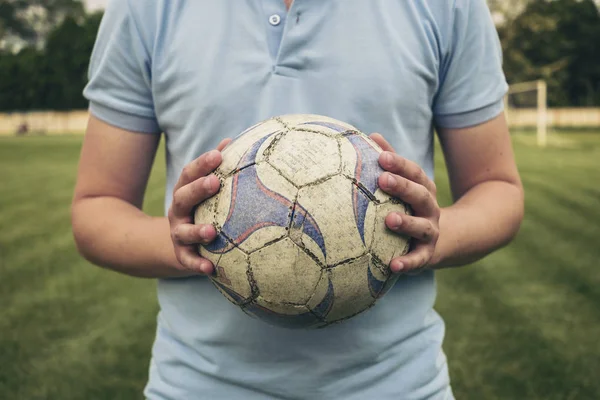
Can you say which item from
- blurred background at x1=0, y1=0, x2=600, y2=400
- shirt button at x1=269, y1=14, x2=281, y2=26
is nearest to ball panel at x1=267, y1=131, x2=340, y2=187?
shirt button at x1=269, y1=14, x2=281, y2=26

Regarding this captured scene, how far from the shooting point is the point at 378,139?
1580 mm

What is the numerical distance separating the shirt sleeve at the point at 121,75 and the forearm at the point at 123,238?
239mm

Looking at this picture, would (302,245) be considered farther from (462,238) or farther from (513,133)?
(513,133)

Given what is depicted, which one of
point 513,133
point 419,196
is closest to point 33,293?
point 419,196

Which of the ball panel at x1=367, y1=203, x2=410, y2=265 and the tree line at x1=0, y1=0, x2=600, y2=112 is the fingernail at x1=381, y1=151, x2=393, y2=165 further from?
the tree line at x1=0, y1=0, x2=600, y2=112

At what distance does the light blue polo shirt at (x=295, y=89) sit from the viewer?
1.72m

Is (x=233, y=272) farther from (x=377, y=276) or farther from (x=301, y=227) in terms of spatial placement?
(x=377, y=276)

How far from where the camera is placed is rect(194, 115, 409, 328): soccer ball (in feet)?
4.64

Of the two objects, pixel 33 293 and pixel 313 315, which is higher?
pixel 313 315

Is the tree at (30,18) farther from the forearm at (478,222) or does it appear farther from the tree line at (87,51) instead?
the forearm at (478,222)

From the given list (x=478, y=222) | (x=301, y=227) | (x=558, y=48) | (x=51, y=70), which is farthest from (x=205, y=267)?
(x=558, y=48)

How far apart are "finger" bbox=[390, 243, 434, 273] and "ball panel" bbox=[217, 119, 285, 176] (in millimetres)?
379

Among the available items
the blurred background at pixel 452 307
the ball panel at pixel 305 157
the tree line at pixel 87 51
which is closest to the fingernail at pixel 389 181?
the ball panel at pixel 305 157

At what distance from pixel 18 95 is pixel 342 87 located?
44318mm
